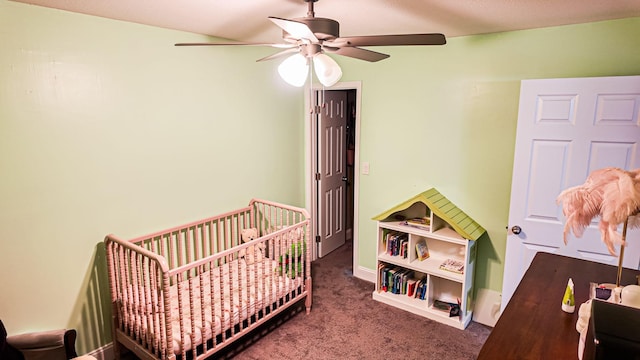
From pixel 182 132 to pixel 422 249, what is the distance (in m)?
2.16

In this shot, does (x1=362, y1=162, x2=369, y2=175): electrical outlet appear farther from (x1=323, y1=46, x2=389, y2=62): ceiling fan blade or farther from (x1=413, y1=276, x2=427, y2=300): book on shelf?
(x1=323, y1=46, x2=389, y2=62): ceiling fan blade

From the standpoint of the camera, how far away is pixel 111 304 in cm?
242

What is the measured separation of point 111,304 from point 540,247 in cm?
290

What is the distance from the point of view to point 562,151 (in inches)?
96.4

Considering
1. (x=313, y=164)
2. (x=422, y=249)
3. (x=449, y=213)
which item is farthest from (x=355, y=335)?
(x=313, y=164)

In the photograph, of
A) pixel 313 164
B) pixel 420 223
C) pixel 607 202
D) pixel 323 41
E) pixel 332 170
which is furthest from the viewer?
pixel 332 170

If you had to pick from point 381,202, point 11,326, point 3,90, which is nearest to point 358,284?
point 381,202

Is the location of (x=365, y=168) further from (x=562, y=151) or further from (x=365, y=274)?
(x=562, y=151)

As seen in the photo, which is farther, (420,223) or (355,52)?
(420,223)

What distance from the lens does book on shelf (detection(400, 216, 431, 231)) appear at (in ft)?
10.1

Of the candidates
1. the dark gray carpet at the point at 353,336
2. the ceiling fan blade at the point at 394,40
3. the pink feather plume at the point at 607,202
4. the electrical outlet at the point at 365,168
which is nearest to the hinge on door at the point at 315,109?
the electrical outlet at the point at 365,168

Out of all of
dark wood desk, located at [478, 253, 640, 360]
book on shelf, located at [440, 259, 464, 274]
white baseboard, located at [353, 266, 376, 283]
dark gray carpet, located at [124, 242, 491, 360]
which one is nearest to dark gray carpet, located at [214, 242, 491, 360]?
dark gray carpet, located at [124, 242, 491, 360]

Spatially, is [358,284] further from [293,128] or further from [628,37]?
[628,37]

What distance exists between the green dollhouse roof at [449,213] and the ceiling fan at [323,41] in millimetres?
1418
